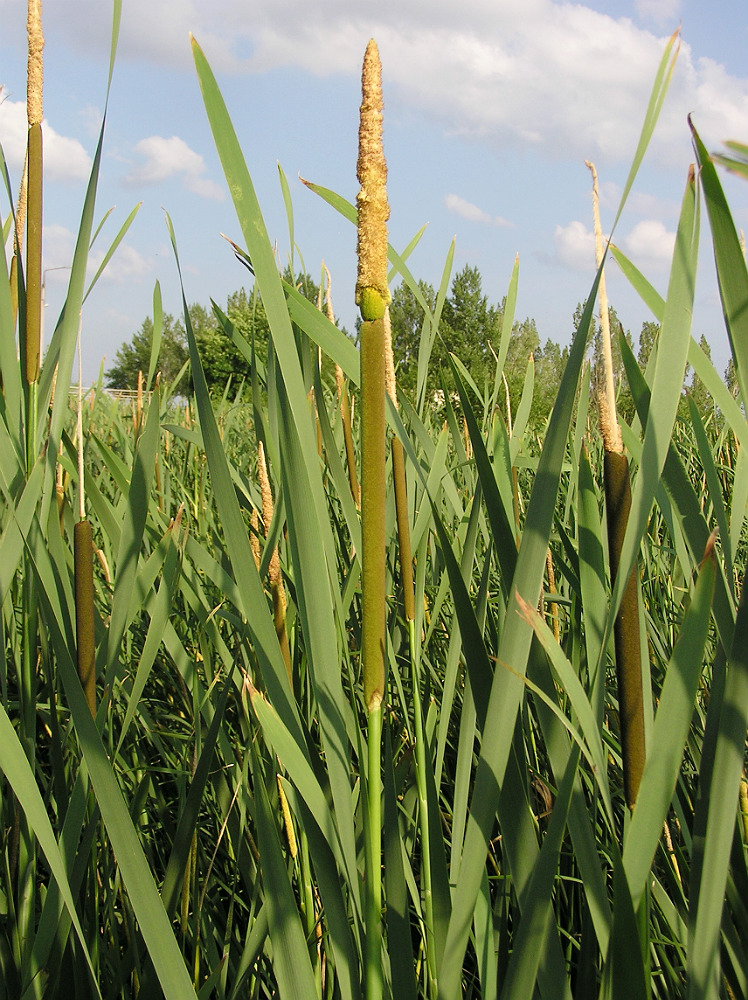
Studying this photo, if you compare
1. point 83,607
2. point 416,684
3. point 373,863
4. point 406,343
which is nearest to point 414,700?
point 416,684

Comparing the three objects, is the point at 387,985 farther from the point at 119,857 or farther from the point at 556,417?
the point at 556,417

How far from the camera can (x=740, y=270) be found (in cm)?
36

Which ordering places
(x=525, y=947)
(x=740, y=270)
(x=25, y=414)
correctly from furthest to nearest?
1. (x=25, y=414)
2. (x=525, y=947)
3. (x=740, y=270)

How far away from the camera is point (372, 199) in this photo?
1.34 feet

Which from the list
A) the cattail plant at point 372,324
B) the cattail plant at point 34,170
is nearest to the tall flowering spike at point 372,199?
the cattail plant at point 372,324

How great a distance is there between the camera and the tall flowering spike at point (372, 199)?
0.41 metres

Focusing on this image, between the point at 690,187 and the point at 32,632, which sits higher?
the point at 690,187

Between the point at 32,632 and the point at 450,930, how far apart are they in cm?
64

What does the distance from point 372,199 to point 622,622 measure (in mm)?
289

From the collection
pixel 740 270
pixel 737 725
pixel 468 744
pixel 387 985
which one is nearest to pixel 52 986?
pixel 387 985

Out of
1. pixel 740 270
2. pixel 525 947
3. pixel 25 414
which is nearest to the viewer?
pixel 740 270

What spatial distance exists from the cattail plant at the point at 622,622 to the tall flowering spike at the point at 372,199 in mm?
142

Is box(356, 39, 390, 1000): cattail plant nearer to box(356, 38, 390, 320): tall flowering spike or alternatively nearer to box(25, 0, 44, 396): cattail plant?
box(356, 38, 390, 320): tall flowering spike

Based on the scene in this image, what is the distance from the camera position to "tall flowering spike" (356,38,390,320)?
1.33 ft
